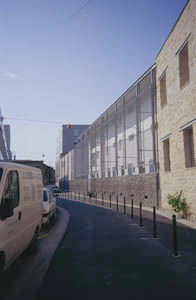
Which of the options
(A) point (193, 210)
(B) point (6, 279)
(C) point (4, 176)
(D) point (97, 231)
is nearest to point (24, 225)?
(B) point (6, 279)

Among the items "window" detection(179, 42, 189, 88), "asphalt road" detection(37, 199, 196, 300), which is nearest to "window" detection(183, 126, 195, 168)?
"window" detection(179, 42, 189, 88)

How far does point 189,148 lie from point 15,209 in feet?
36.1

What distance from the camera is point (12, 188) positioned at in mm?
5047

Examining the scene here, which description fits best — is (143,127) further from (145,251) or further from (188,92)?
(145,251)

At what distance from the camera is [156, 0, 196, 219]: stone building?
1280cm

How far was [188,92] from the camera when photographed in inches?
517

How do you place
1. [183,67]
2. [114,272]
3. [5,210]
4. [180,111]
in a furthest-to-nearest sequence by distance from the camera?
[183,67] < [180,111] < [114,272] < [5,210]

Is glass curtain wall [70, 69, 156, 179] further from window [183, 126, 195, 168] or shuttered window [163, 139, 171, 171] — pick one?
window [183, 126, 195, 168]

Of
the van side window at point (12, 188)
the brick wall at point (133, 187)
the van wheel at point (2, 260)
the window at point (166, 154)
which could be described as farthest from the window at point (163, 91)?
the van wheel at point (2, 260)

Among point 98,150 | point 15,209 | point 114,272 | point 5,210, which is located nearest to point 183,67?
point 114,272

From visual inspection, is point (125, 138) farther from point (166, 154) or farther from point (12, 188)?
point (12, 188)

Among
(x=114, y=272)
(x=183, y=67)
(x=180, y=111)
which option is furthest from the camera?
(x=183, y=67)

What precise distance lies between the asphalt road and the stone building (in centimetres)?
630

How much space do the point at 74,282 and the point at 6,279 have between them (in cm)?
138
